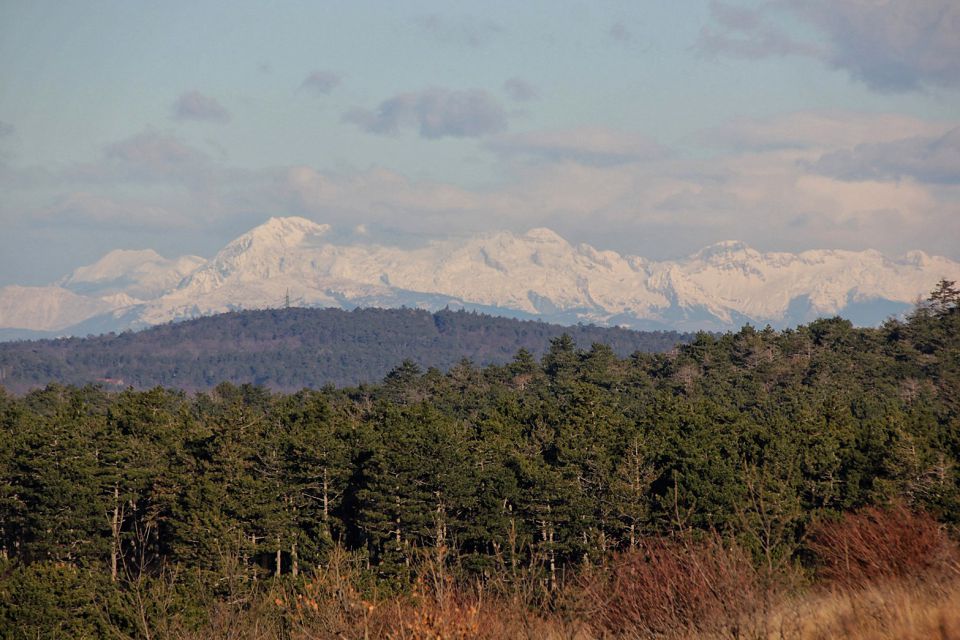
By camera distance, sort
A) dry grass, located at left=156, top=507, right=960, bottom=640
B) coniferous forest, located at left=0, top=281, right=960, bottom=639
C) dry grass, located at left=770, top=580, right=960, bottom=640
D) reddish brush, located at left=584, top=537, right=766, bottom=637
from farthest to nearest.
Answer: coniferous forest, located at left=0, top=281, right=960, bottom=639 → reddish brush, located at left=584, top=537, right=766, bottom=637 → dry grass, located at left=156, top=507, right=960, bottom=640 → dry grass, located at left=770, top=580, right=960, bottom=640

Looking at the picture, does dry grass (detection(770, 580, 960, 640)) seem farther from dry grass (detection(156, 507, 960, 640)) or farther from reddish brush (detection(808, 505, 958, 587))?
reddish brush (detection(808, 505, 958, 587))

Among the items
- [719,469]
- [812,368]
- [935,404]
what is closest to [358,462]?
[719,469]

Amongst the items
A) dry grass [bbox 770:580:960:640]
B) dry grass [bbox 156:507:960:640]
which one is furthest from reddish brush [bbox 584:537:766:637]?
dry grass [bbox 770:580:960:640]

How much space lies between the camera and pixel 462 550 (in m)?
57.3

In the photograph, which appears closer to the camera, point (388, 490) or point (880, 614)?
point (880, 614)

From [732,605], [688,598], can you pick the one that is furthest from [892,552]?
[732,605]

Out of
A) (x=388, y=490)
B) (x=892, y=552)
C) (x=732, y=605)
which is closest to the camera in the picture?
(x=732, y=605)

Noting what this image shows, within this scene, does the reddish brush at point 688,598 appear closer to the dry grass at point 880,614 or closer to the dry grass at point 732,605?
the dry grass at point 732,605

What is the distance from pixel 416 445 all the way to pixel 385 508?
4.20 m

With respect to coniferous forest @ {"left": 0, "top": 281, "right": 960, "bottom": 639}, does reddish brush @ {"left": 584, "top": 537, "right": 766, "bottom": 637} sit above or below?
above

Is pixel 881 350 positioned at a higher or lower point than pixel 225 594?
higher

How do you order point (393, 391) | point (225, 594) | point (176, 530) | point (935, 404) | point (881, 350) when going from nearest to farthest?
1. point (225, 594)
2. point (176, 530)
3. point (935, 404)
4. point (881, 350)
5. point (393, 391)

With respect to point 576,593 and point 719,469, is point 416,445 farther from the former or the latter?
point 576,593

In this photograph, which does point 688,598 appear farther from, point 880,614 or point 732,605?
point 880,614
